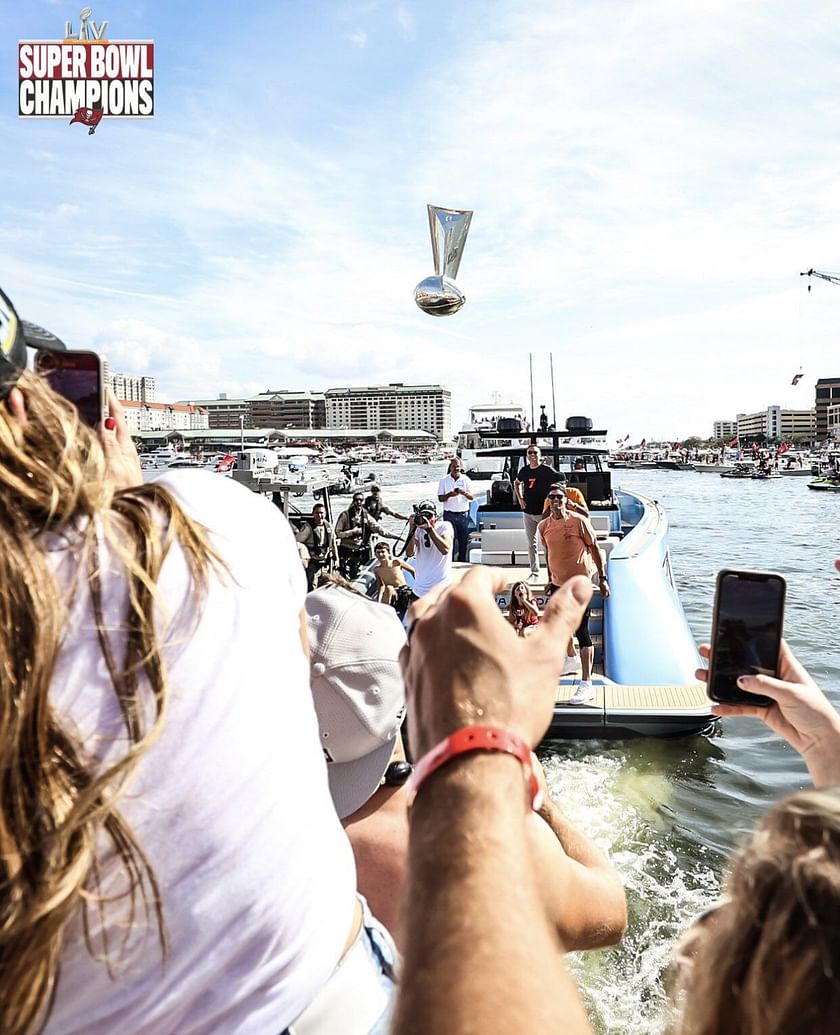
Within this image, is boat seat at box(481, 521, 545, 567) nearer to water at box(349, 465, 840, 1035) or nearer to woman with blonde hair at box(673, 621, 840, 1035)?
water at box(349, 465, 840, 1035)

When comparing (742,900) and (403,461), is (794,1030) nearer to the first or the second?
(742,900)

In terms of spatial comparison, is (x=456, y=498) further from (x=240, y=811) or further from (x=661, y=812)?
(x=240, y=811)

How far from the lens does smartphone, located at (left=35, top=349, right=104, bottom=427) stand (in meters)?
1.32

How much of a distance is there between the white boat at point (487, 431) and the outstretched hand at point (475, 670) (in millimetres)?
13655

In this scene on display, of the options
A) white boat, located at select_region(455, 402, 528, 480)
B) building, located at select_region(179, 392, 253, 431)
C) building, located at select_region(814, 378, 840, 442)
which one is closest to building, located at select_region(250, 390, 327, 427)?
building, located at select_region(179, 392, 253, 431)

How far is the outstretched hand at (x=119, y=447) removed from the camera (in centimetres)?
137

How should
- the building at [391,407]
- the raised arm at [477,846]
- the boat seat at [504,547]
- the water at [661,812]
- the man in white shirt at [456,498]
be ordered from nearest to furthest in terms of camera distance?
the raised arm at [477,846], the water at [661,812], the boat seat at [504,547], the man in white shirt at [456,498], the building at [391,407]

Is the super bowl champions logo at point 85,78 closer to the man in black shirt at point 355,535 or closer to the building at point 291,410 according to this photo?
the man in black shirt at point 355,535

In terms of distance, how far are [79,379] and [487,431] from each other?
49.5 ft

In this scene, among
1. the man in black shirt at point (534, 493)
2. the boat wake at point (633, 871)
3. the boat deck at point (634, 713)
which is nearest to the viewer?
the boat wake at point (633, 871)

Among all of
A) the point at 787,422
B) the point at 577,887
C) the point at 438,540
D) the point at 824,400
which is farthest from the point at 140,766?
the point at 787,422

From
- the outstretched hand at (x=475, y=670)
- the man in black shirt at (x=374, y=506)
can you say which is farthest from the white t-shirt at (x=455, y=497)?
the outstretched hand at (x=475, y=670)

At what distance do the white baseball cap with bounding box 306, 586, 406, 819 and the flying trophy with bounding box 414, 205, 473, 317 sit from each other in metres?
4.58

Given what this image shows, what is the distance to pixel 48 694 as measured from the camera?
0.82 metres
